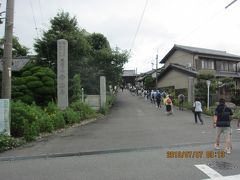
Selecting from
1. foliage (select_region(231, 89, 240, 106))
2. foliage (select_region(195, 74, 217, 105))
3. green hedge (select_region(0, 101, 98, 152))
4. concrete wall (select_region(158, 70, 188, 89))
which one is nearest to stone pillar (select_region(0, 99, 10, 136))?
green hedge (select_region(0, 101, 98, 152))

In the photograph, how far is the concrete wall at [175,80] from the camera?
39.6 meters

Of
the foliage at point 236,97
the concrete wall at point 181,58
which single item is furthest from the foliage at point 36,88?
the concrete wall at point 181,58

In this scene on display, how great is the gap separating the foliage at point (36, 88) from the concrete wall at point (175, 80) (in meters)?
20.8

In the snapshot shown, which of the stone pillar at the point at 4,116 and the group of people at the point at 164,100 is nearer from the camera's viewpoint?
the stone pillar at the point at 4,116

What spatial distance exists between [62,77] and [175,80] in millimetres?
25464

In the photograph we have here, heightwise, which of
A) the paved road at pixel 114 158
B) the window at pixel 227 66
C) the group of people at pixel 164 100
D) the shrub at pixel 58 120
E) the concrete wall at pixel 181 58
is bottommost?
the paved road at pixel 114 158

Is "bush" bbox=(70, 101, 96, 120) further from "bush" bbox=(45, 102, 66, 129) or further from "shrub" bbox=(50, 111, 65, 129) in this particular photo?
"shrub" bbox=(50, 111, 65, 129)

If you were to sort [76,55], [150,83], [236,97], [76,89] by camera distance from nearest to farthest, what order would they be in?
[76,89], [76,55], [236,97], [150,83]

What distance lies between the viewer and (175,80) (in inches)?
1688

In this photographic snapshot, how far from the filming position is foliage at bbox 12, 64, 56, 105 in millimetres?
21359

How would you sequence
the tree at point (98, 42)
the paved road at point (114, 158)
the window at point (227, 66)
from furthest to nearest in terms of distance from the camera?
the window at point (227, 66), the tree at point (98, 42), the paved road at point (114, 158)

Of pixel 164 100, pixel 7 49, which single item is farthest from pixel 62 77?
pixel 164 100

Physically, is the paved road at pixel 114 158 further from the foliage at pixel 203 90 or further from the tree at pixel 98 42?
the tree at pixel 98 42

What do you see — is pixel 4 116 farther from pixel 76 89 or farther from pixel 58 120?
pixel 76 89
